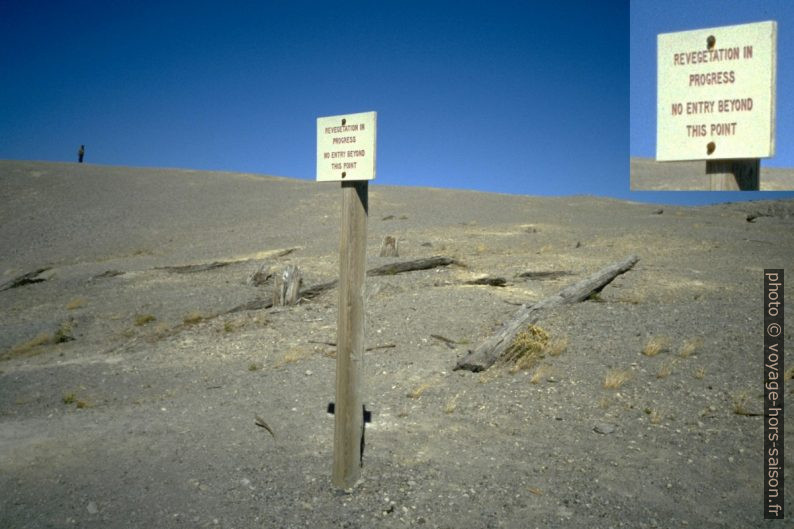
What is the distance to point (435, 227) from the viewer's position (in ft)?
89.6

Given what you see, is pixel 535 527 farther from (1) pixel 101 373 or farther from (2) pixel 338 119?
(1) pixel 101 373

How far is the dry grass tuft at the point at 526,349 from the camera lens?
9.32 metres

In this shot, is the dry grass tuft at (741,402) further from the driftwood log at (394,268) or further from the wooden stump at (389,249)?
the wooden stump at (389,249)

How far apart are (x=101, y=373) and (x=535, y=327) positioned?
23.7ft

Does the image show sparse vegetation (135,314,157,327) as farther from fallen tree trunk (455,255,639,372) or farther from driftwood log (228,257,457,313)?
fallen tree trunk (455,255,639,372)

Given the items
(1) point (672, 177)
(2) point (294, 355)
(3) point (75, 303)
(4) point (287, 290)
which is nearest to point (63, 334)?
(3) point (75, 303)

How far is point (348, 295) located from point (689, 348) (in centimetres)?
549

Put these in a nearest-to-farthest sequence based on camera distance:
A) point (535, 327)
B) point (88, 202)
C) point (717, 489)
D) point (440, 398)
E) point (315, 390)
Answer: point (717, 489), point (440, 398), point (315, 390), point (535, 327), point (88, 202)

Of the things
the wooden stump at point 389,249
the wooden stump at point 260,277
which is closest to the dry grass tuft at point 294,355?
the wooden stump at point 260,277

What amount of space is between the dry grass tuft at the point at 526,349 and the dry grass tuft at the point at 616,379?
1150 millimetres

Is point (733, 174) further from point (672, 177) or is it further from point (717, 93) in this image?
point (672, 177)

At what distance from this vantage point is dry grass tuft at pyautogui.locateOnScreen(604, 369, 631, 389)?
27.2 feet

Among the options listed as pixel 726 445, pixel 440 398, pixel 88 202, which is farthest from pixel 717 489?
pixel 88 202

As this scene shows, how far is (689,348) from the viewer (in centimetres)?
912
